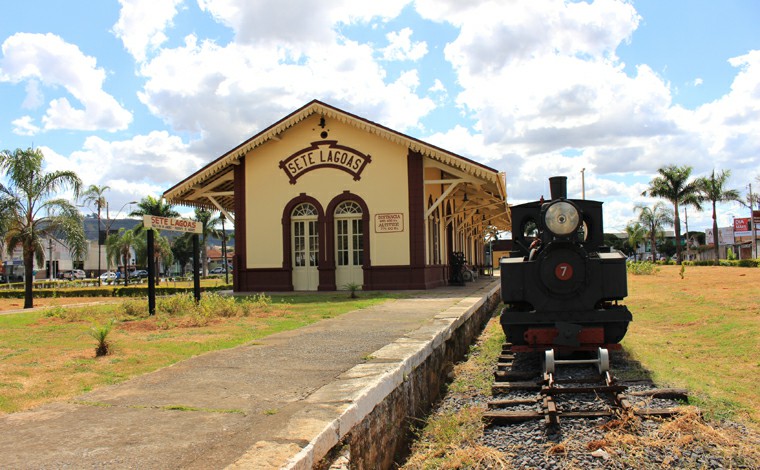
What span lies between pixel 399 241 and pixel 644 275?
18.3 meters

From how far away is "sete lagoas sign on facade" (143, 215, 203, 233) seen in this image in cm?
1101

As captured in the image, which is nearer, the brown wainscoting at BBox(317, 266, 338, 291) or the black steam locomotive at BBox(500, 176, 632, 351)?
the black steam locomotive at BBox(500, 176, 632, 351)

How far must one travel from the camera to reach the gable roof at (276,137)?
17266 mm

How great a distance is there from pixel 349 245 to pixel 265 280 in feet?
9.36

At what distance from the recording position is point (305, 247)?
1912 centimetres

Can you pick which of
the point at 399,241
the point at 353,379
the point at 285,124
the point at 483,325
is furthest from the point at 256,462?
the point at 285,124

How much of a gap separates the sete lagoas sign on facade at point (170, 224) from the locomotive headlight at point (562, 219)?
7.00 m

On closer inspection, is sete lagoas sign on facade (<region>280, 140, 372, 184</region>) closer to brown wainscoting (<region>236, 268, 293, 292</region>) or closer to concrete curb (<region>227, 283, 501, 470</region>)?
brown wainscoting (<region>236, 268, 293, 292</region>)

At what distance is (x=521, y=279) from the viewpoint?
722 centimetres

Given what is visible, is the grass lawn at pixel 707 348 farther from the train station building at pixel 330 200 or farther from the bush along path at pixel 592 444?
the train station building at pixel 330 200

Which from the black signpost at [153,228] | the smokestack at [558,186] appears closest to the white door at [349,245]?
the black signpost at [153,228]

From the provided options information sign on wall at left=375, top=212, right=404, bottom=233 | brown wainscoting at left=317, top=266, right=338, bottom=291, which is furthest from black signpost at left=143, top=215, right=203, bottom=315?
information sign on wall at left=375, top=212, right=404, bottom=233

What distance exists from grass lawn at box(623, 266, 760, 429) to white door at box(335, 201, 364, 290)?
779 centimetres

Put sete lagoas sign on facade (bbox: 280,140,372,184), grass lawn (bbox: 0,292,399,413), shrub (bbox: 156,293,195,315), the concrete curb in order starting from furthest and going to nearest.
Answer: sete lagoas sign on facade (bbox: 280,140,372,184) < shrub (bbox: 156,293,195,315) < grass lawn (bbox: 0,292,399,413) < the concrete curb
